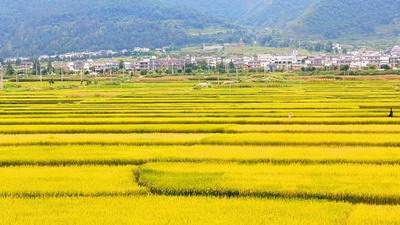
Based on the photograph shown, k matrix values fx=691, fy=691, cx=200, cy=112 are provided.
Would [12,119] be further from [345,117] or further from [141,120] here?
[345,117]

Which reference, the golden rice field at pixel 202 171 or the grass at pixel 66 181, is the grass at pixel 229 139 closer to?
the golden rice field at pixel 202 171


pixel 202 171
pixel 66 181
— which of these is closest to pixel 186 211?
pixel 202 171

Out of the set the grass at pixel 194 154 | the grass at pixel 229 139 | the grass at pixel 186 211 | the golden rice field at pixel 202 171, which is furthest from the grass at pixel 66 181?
the grass at pixel 229 139

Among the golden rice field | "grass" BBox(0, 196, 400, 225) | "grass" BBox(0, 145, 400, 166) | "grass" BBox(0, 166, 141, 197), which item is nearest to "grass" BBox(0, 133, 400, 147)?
the golden rice field

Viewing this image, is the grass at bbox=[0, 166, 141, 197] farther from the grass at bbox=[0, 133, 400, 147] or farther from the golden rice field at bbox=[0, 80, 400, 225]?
the grass at bbox=[0, 133, 400, 147]

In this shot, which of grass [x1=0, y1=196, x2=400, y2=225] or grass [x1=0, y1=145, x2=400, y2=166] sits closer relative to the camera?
grass [x1=0, y1=196, x2=400, y2=225]

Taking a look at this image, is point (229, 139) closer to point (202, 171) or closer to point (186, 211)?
point (202, 171)

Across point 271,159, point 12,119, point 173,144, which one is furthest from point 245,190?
point 12,119

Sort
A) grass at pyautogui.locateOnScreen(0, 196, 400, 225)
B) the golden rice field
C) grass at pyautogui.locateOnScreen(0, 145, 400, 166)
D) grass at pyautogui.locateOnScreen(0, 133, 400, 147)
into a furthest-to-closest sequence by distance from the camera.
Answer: grass at pyautogui.locateOnScreen(0, 133, 400, 147) < grass at pyautogui.locateOnScreen(0, 145, 400, 166) < the golden rice field < grass at pyautogui.locateOnScreen(0, 196, 400, 225)
